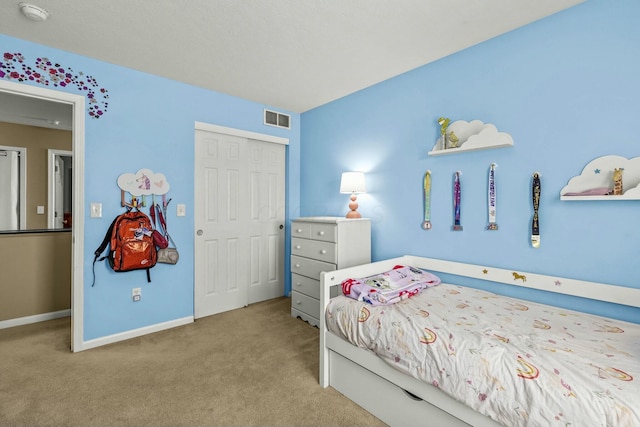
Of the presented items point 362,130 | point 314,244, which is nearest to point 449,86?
point 362,130

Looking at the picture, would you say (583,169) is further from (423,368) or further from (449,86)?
(423,368)

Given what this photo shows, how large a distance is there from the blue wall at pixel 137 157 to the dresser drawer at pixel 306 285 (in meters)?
1.08

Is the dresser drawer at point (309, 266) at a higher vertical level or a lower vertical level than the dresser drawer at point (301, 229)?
lower

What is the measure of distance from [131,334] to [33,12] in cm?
251

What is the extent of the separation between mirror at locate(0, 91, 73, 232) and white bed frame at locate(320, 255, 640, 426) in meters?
4.15

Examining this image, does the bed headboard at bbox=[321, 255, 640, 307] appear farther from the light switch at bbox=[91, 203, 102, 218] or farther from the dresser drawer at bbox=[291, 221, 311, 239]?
the light switch at bbox=[91, 203, 102, 218]

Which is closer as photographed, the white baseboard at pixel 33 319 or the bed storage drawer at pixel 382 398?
the bed storage drawer at pixel 382 398

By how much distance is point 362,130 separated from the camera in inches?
127

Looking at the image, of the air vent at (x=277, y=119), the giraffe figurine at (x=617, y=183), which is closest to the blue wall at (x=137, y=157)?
the air vent at (x=277, y=119)

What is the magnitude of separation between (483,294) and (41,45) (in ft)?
12.4

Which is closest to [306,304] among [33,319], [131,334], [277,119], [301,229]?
[301,229]

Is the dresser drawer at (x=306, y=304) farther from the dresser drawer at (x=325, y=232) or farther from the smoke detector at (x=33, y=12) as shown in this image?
the smoke detector at (x=33, y=12)

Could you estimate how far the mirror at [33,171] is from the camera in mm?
4000

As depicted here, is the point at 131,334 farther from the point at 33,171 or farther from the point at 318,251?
the point at 33,171
